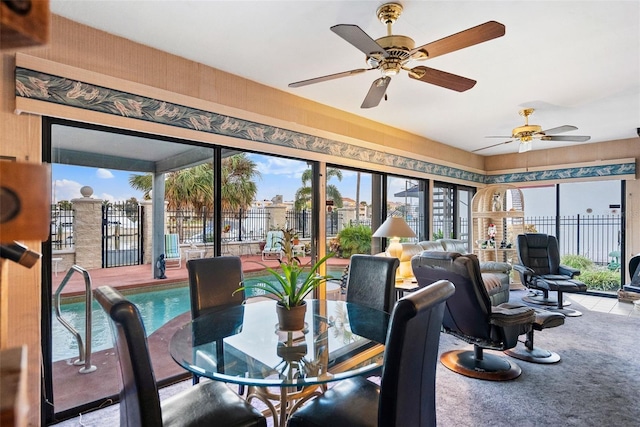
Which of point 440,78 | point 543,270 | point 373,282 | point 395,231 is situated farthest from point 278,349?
point 543,270

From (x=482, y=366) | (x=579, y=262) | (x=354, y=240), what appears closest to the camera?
(x=482, y=366)

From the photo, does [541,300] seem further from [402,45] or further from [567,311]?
[402,45]

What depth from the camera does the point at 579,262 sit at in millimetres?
6723

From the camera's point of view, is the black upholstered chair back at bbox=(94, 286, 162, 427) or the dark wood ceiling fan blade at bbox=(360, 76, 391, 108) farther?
the dark wood ceiling fan blade at bbox=(360, 76, 391, 108)

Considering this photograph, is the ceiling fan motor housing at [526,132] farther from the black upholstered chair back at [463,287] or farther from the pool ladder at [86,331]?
the pool ladder at [86,331]

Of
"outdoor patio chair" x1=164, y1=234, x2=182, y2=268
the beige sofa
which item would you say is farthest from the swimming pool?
the beige sofa

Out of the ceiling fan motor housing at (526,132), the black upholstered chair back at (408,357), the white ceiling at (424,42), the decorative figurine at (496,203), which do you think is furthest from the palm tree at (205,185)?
the decorative figurine at (496,203)

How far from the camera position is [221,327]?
7.26ft

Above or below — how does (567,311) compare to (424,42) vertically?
below

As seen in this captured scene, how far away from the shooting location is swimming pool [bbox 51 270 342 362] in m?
2.57

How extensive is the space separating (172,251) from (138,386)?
2.11 meters

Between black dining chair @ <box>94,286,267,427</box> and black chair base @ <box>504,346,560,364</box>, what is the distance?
2860 mm

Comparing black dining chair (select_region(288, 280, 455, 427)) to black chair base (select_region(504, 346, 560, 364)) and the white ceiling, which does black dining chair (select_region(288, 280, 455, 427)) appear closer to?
the white ceiling

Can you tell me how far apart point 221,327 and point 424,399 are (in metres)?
1.29
